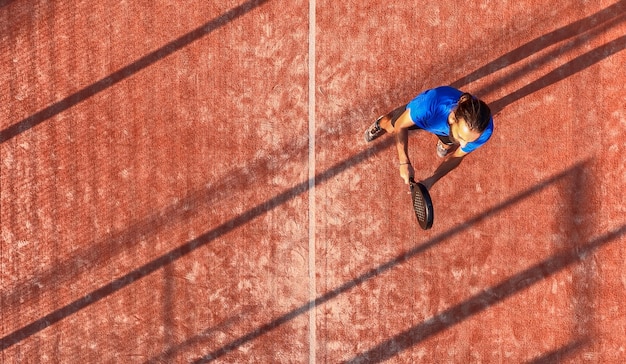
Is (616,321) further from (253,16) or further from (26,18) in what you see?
(26,18)

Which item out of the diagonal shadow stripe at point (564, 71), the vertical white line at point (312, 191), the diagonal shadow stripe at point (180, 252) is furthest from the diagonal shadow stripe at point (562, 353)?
the diagonal shadow stripe at point (180, 252)

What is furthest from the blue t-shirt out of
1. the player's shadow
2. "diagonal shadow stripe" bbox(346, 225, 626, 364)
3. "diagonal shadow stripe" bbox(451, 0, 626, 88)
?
"diagonal shadow stripe" bbox(346, 225, 626, 364)

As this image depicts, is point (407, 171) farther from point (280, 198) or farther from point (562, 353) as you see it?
point (562, 353)

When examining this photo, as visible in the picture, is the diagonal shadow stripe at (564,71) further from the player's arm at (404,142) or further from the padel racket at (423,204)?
the padel racket at (423,204)

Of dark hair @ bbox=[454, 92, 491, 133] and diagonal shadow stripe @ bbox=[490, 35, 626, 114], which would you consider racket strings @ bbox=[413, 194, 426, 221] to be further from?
diagonal shadow stripe @ bbox=[490, 35, 626, 114]

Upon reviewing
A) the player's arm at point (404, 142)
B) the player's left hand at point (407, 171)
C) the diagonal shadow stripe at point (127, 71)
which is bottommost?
the player's left hand at point (407, 171)

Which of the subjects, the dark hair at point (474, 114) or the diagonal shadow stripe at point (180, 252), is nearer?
the dark hair at point (474, 114)

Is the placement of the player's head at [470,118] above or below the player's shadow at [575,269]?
above

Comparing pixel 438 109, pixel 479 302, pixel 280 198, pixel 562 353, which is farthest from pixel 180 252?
pixel 562 353
